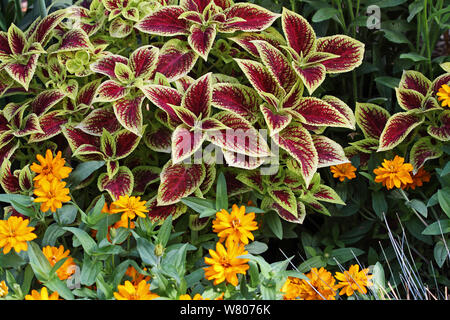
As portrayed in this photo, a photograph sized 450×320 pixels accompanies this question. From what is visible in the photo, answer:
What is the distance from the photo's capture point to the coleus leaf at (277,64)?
5.47 feet

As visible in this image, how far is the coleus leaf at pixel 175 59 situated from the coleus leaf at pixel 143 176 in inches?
10.1

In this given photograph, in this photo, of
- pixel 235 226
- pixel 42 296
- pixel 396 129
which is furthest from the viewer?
pixel 396 129

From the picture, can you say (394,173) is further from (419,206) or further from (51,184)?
(51,184)

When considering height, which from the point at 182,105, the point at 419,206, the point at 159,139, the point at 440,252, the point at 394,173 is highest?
the point at 182,105

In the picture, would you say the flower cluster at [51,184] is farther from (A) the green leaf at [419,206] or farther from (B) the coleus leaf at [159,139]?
(A) the green leaf at [419,206]

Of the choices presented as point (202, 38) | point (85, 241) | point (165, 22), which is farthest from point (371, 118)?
point (85, 241)

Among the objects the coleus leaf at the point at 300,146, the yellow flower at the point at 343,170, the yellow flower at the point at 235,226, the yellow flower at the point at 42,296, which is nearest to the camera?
the yellow flower at the point at 42,296

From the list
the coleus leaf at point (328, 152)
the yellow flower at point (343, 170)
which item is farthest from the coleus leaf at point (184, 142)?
the yellow flower at point (343, 170)

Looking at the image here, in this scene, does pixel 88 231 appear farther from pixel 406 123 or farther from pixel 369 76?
pixel 369 76

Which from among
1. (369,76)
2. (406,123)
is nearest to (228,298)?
(406,123)

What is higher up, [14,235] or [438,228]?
[14,235]

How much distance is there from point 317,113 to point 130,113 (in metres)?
0.50

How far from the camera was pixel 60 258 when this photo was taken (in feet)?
4.98

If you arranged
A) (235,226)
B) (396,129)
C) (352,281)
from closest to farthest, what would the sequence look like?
1. (235,226)
2. (352,281)
3. (396,129)
